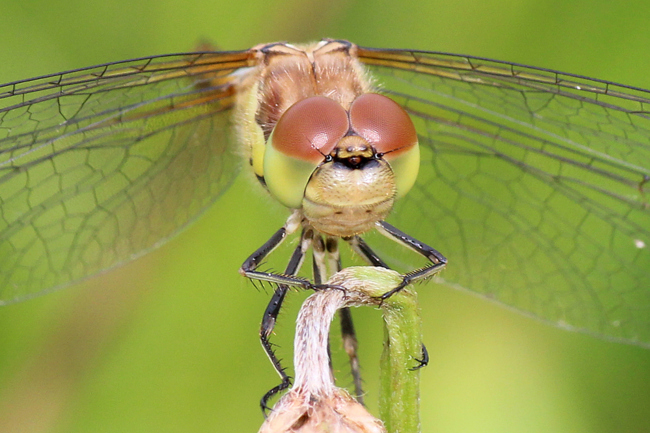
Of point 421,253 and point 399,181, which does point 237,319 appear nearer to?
point 421,253

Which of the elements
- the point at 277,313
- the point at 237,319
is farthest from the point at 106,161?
the point at 277,313

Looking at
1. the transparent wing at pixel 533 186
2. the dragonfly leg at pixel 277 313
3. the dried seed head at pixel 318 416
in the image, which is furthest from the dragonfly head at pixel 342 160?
the transparent wing at pixel 533 186

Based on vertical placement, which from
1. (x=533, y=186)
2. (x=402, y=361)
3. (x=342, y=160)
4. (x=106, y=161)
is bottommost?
(x=402, y=361)

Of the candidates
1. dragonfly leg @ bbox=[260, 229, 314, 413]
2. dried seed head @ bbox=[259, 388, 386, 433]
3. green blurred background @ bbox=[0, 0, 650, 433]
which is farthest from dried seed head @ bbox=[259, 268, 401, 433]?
green blurred background @ bbox=[0, 0, 650, 433]

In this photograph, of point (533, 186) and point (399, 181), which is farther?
point (533, 186)

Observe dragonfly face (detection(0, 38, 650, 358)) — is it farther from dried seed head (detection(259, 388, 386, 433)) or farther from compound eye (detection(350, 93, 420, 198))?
dried seed head (detection(259, 388, 386, 433))

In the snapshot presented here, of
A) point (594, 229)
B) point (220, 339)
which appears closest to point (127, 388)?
point (220, 339)
